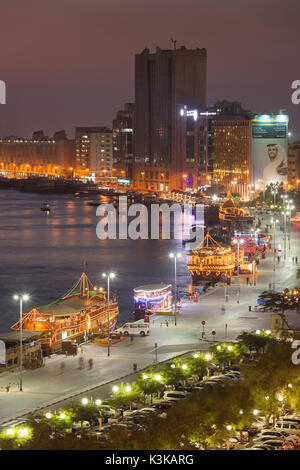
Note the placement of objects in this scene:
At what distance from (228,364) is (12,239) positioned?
76.4 feet

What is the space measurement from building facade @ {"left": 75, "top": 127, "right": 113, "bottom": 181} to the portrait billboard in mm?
32842

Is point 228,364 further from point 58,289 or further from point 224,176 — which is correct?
point 224,176

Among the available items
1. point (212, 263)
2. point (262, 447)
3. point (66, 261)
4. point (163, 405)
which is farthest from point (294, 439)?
point (66, 261)

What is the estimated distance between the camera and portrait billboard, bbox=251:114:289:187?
5325 cm

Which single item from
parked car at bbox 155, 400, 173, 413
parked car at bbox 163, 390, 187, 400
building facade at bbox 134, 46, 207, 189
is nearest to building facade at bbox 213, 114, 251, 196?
building facade at bbox 134, 46, 207, 189

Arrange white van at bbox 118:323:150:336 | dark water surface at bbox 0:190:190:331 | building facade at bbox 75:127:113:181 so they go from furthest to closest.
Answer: building facade at bbox 75:127:113:181
dark water surface at bbox 0:190:190:331
white van at bbox 118:323:150:336

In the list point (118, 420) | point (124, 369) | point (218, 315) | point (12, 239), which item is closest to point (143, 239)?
point (12, 239)

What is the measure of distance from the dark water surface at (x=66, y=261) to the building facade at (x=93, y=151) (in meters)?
48.1

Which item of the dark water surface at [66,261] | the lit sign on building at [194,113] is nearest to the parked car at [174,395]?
the dark water surface at [66,261]

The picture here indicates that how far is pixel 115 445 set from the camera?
583cm

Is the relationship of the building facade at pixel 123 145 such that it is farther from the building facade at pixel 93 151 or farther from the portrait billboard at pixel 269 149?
the portrait billboard at pixel 269 149

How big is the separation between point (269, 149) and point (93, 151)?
1458 inches

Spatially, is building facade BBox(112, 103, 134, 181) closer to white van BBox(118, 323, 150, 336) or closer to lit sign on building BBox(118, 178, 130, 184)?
lit sign on building BBox(118, 178, 130, 184)
